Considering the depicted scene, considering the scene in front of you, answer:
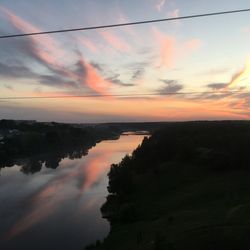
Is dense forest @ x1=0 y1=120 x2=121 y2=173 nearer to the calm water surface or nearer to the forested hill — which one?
the calm water surface

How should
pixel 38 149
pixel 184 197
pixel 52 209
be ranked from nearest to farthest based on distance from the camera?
pixel 184 197 < pixel 52 209 < pixel 38 149

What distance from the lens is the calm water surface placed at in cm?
2845

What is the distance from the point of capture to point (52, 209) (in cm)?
3797

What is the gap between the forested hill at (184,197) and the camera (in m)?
18.8

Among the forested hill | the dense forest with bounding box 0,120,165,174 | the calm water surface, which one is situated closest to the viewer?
the forested hill

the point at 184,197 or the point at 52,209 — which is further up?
the point at 184,197

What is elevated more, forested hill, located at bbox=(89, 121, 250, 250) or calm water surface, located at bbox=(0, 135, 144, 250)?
forested hill, located at bbox=(89, 121, 250, 250)

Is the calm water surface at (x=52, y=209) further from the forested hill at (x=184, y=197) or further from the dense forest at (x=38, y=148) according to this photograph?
the dense forest at (x=38, y=148)

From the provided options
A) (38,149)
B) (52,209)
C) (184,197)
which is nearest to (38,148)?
(38,149)

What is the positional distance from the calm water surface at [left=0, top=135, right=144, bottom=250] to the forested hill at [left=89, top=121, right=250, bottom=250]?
6.26 feet

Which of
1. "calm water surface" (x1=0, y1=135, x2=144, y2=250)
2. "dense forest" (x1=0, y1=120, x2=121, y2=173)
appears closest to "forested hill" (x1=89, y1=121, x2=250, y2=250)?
"calm water surface" (x1=0, y1=135, x2=144, y2=250)

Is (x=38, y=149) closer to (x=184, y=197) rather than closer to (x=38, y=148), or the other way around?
(x=38, y=148)

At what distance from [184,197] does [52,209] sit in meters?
11.6

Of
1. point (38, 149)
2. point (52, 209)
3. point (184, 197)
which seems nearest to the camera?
point (184, 197)
